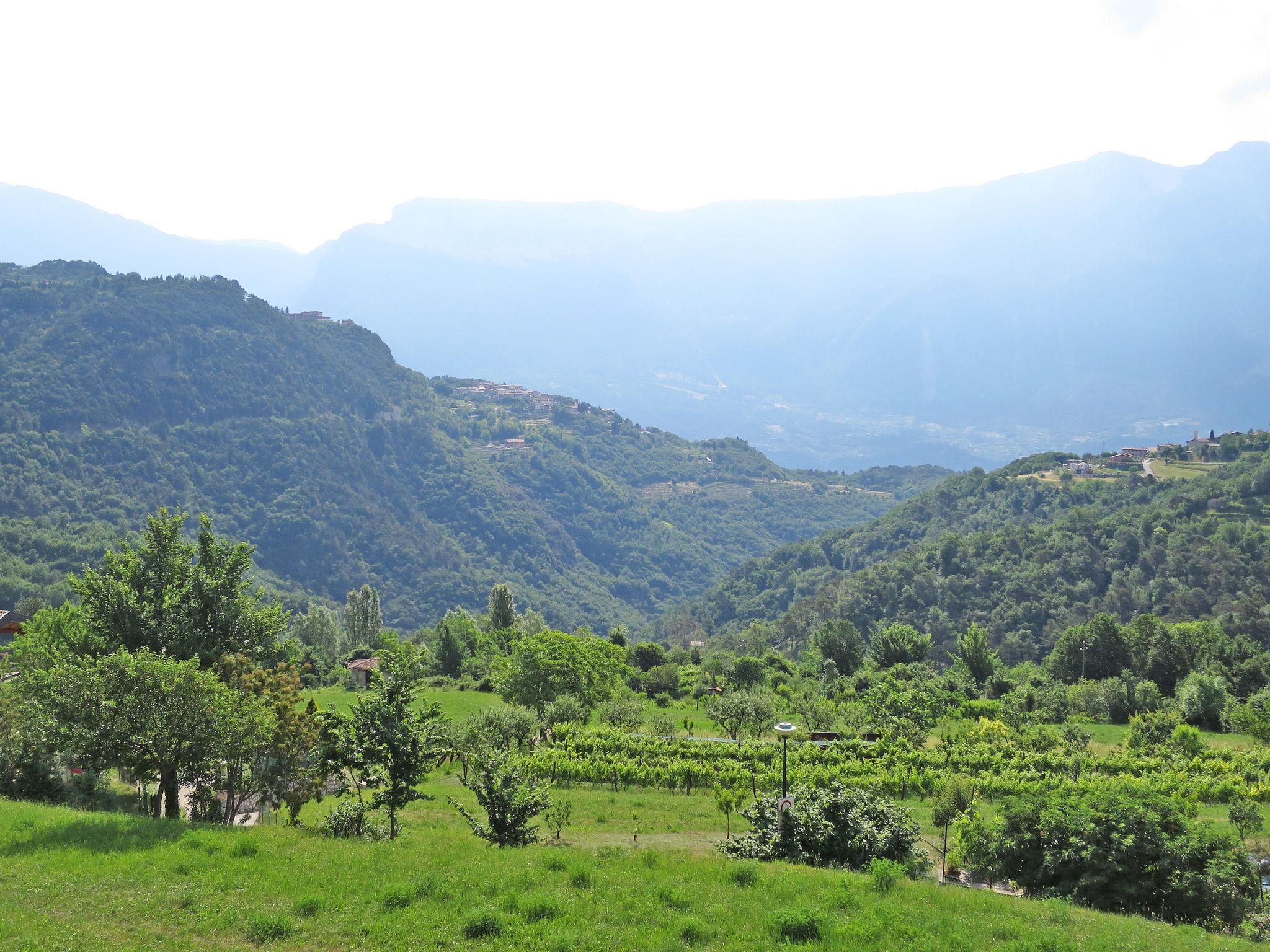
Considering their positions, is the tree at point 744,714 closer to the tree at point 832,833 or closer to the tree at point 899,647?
the tree at point 832,833

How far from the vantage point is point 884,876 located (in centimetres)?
1313

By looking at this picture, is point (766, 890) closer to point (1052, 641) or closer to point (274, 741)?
point (274, 741)

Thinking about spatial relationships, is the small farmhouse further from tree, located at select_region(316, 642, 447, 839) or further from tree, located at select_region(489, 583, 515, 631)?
tree, located at select_region(316, 642, 447, 839)

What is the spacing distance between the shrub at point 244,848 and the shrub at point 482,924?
4442 mm

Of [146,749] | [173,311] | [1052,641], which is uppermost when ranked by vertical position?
[173,311]

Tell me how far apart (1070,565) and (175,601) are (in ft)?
257

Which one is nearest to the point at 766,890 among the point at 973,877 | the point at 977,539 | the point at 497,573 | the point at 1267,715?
the point at 973,877

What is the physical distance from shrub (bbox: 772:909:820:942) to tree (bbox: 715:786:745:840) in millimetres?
8275

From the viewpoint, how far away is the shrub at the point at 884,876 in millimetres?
12945

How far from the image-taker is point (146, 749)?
1470 cm

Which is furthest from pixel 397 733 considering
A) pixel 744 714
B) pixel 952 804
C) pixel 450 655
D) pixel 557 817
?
pixel 450 655

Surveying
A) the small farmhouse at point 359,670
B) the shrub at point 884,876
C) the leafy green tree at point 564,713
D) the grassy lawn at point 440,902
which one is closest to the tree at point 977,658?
the leafy green tree at point 564,713

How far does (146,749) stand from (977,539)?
3334 inches

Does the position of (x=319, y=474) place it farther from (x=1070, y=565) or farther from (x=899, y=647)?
(x=1070, y=565)
